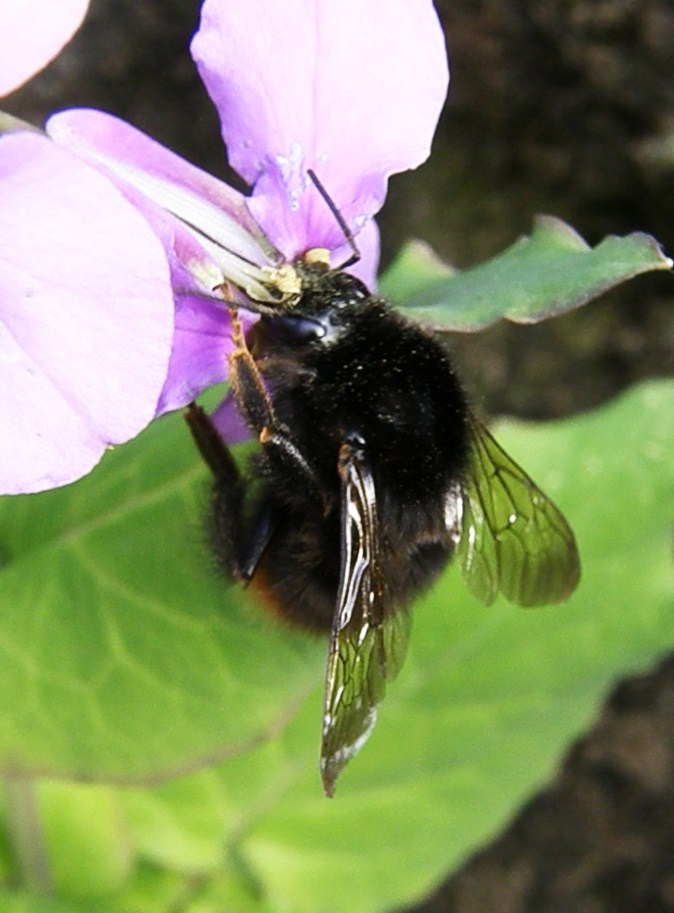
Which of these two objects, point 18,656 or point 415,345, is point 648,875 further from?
point 415,345

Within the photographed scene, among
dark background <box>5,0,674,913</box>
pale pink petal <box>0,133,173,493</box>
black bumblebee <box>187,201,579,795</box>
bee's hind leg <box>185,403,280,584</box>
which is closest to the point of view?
pale pink petal <box>0,133,173,493</box>

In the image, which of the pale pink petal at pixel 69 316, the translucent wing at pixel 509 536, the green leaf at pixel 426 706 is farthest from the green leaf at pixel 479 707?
the pale pink petal at pixel 69 316

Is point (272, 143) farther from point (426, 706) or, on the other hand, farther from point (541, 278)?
point (426, 706)

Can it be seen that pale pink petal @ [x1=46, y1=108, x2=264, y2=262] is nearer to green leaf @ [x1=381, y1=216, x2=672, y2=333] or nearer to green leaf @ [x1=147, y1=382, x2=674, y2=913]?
green leaf @ [x1=381, y1=216, x2=672, y2=333]

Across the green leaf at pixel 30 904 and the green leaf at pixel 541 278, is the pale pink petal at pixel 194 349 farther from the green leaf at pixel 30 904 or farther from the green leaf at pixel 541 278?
the green leaf at pixel 30 904

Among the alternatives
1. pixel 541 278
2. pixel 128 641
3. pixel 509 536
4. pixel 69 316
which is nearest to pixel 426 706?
pixel 128 641

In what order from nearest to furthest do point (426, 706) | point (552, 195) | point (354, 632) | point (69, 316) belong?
1. point (69, 316)
2. point (354, 632)
3. point (426, 706)
4. point (552, 195)

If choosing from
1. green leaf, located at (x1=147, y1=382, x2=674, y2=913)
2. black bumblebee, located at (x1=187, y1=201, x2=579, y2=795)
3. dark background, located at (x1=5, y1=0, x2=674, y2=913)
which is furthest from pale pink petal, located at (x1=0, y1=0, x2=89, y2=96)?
dark background, located at (x1=5, y1=0, x2=674, y2=913)
